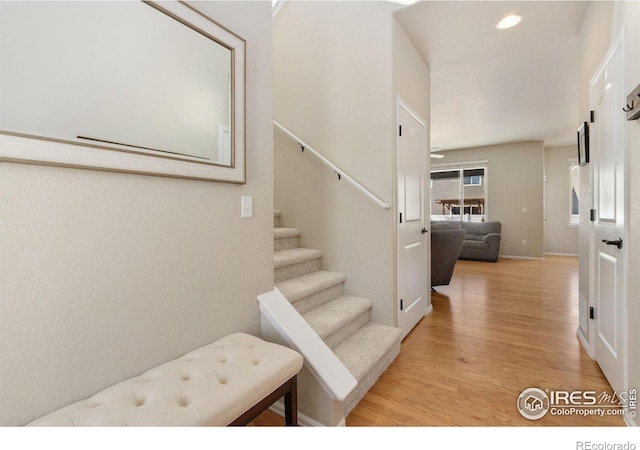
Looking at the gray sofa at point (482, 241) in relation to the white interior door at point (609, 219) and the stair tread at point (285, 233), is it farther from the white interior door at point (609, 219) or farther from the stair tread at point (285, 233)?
the stair tread at point (285, 233)

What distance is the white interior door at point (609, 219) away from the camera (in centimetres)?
163

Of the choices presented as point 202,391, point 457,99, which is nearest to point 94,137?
point 202,391

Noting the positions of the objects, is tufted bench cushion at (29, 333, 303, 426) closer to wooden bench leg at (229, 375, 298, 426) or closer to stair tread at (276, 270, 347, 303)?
wooden bench leg at (229, 375, 298, 426)

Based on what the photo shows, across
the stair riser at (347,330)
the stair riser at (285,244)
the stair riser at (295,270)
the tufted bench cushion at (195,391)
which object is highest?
the stair riser at (285,244)

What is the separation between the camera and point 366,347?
2.07m

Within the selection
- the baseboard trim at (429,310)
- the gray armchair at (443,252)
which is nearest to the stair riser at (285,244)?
the baseboard trim at (429,310)

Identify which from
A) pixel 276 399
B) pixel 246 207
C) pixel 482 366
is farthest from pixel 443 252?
pixel 276 399

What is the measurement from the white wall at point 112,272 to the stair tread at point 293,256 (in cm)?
52

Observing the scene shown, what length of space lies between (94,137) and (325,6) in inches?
99.1

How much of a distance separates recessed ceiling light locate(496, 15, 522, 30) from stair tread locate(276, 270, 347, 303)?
8.49 ft

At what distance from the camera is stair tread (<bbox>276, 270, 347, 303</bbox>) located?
208 centimetres

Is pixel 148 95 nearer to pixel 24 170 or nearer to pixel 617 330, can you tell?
pixel 24 170

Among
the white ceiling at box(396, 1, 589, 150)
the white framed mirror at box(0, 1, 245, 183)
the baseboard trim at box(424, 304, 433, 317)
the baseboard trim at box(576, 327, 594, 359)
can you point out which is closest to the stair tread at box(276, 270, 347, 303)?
the white framed mirror at box(0, 1, 245, 183)

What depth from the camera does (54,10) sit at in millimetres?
1053
